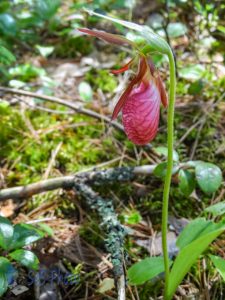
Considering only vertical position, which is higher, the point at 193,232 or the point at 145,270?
the point at 193,232

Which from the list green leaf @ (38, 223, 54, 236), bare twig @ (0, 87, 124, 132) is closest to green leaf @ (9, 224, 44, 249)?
green leaf @ (38, 223, 54, 236)

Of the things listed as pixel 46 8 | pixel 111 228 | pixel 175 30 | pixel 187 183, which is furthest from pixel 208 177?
pixel 46 8

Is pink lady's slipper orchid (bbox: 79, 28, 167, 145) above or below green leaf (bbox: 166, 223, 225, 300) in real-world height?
above

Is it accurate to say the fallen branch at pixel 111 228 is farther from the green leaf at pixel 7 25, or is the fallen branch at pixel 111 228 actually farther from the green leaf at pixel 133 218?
the green leaf at pixel 7 25

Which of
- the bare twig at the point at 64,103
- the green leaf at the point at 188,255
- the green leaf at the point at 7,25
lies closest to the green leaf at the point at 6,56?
the bare twig at the point at 64,103

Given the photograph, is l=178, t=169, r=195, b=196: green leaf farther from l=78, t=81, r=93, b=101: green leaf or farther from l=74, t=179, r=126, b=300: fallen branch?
l=78, t=81, r=93, b=101: green leaf

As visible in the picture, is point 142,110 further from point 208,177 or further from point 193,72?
point 193,72

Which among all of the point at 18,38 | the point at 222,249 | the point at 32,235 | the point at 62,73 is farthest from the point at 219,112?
the point at 18,38
